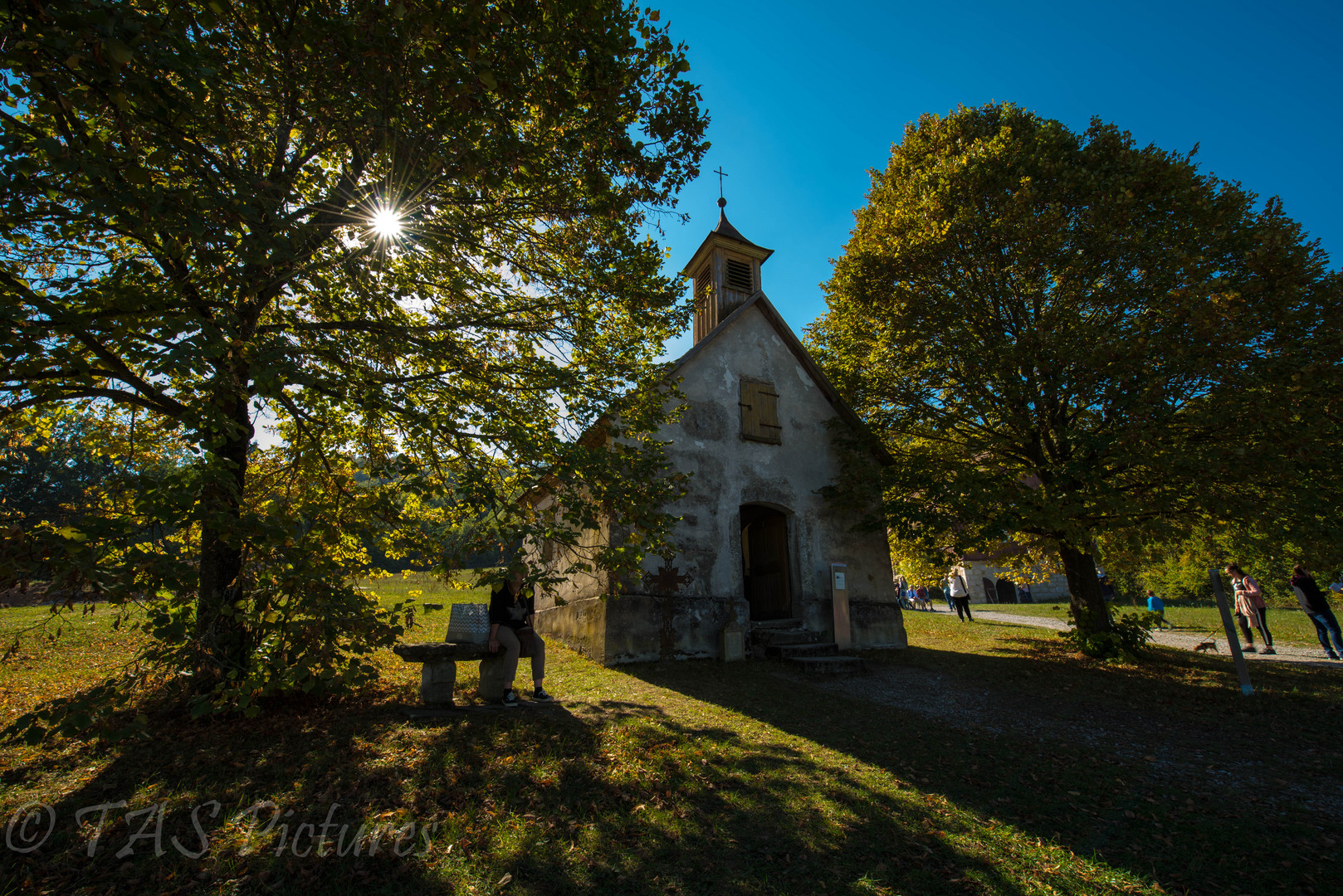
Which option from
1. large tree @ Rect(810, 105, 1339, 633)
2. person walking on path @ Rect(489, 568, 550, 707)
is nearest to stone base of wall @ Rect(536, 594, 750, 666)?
person walking on path @ Rect(489, 568, 550, 707)

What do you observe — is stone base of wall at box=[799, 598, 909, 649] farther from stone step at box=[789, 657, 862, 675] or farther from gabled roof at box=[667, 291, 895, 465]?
gabled roof at box=[667, 291, 895, 465]

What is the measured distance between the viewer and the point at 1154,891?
10.3 ft

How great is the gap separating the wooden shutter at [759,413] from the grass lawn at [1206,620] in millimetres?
7454

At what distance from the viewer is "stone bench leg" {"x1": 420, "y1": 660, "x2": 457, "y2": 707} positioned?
5840mm

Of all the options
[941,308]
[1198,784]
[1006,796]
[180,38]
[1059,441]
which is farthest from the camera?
[941,308]

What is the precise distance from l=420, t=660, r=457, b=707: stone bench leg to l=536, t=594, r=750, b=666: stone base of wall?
347cm

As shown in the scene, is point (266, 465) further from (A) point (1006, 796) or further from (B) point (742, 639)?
(A) point (1006, 796)

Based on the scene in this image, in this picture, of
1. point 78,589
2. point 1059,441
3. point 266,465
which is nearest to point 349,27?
point 78,589

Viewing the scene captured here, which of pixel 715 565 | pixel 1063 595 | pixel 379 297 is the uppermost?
pixel 379 297

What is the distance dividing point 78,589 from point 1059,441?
12.0 meters

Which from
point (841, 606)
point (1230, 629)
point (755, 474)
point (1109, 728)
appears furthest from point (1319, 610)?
point (755, 474)

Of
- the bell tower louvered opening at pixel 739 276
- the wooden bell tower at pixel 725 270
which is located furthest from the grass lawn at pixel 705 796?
the bell tower louvered opening at pixel 739 276

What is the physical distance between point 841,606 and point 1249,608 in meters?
8.72

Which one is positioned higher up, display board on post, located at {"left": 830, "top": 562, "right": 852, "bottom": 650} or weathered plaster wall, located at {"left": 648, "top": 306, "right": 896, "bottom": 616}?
weathered plaster wall, located at {"left": 648, "top": 306, "right": 896, "bottom": 616}
